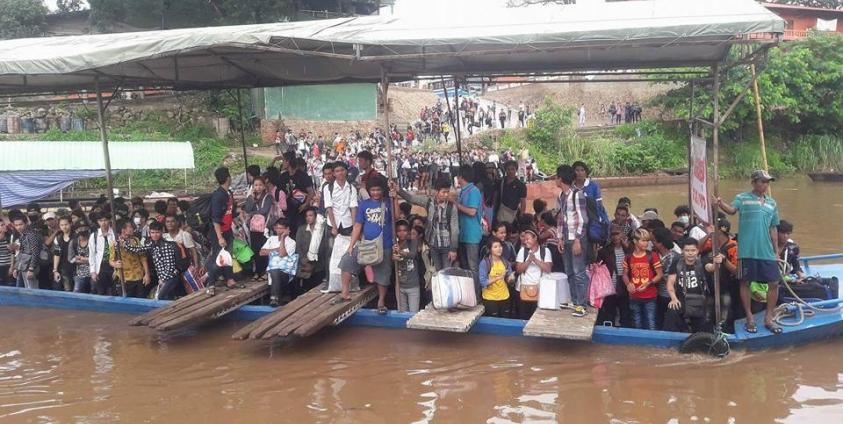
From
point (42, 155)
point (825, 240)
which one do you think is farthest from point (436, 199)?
point (42, 155)

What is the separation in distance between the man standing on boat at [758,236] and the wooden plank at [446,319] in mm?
2409

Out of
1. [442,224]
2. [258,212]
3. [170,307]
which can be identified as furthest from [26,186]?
[442,224]

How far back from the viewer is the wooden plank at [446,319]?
5994mm

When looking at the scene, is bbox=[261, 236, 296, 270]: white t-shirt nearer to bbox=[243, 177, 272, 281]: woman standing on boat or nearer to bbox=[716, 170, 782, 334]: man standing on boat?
bbox=[243, 177, 272, 281]: woman standing on boat

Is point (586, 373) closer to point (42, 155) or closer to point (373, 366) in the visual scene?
point (373, 366)

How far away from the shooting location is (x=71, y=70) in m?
6.71

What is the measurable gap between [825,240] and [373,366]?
454 inches

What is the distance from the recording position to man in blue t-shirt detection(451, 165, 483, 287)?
21.5 ft

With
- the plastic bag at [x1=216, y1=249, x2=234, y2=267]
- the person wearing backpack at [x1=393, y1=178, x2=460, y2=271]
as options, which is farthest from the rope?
the plastic bag at [x1=216, y1=249, x2=234, y2=267]

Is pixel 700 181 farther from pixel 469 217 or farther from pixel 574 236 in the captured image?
pixel 469 217

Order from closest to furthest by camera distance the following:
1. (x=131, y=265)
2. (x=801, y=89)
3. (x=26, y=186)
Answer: (x=131, y=265)
(x=26, y=186)
(x=801, y=89)

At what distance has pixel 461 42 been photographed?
19.4ft

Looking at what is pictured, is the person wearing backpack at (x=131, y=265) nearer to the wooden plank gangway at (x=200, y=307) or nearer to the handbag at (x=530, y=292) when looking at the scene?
the wooden plank gangway at (x=200, y=307)

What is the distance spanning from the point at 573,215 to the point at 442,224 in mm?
1278
